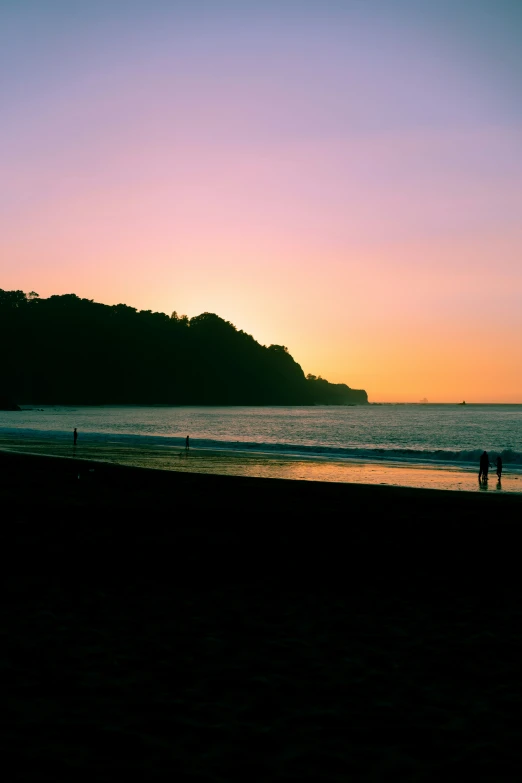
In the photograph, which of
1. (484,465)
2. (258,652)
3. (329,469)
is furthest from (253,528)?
(329,469)

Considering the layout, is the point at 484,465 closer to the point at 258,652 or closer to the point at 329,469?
the point at 329,469

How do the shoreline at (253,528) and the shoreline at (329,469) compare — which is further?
the shoreline at (329,469)

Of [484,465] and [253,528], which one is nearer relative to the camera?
[253,528]

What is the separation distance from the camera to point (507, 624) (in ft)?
26.1

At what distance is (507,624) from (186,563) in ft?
17.6

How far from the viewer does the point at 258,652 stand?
6723mm

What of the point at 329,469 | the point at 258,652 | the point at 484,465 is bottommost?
the point at 329,469

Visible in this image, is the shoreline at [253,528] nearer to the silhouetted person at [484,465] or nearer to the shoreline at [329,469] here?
the shoreline at [329,469]

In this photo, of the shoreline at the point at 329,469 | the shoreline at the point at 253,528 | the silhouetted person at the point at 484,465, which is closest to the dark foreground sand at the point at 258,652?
the shoreline at the point at 253,528

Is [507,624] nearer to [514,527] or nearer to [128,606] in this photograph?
[128,606]

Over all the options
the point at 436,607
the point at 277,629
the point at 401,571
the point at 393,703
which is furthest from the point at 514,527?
the point at 393,703

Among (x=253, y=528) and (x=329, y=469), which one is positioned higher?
(x=253, y=528)

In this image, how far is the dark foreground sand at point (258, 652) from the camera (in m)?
4.52

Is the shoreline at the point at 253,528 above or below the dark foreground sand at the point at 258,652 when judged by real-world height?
below
